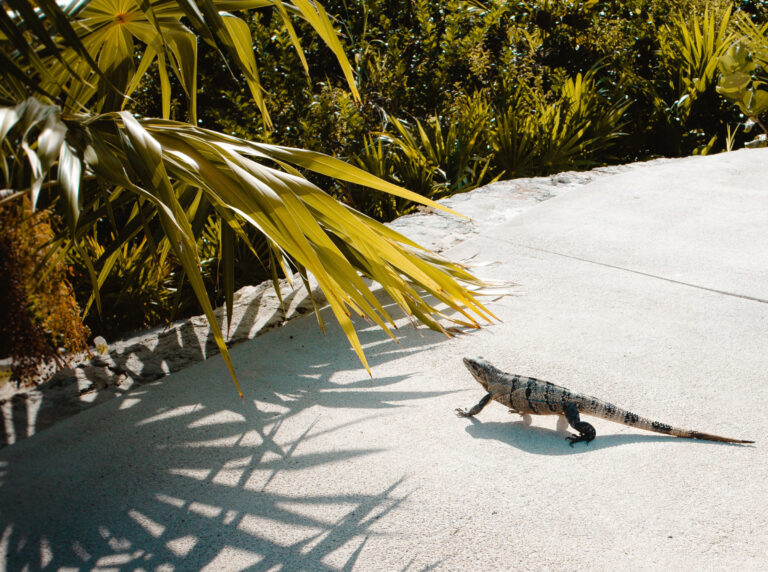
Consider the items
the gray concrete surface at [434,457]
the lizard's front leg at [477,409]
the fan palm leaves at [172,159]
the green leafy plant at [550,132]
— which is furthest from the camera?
the green leafy plant at [550,132]

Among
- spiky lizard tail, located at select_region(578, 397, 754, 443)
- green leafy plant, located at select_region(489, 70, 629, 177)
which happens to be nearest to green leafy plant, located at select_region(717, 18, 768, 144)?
green leafy plant, located at select_region(489, 70, 629, 177)

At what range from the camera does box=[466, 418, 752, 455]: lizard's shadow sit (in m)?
2.43

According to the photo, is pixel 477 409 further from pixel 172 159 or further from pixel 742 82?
pixel 742 82

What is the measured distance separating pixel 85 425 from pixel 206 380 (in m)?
0.52

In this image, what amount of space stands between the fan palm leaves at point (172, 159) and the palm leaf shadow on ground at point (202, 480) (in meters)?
0.48

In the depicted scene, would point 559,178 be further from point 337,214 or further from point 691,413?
point 337,214

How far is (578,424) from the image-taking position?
241cm

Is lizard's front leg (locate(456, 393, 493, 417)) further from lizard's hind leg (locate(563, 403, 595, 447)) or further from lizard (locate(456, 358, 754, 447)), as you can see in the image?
lizard's hind leg (locate(563, 403, 595, 447))

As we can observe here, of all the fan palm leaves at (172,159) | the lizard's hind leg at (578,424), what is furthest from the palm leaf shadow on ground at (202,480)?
the lizard's hind leg at (578,424)

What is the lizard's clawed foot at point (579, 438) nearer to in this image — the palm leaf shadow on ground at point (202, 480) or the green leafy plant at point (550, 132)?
the palm leaf shadow on ground at point (202, 480)

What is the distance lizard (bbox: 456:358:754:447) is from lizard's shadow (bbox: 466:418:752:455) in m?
0.03

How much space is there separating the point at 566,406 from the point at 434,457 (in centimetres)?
50

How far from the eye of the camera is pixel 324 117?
5.63m

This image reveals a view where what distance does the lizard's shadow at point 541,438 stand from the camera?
2428 millimetres
